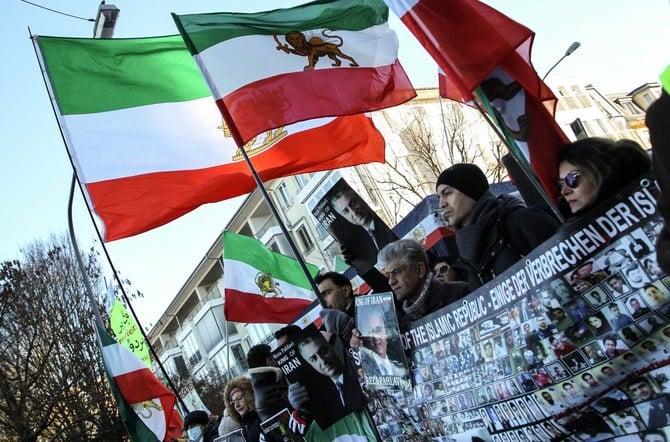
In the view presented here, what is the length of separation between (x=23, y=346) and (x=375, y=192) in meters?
→ 18.1

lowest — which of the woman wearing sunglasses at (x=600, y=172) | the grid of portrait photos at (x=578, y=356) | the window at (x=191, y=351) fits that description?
the grid of portrait photos at (x=578, y=356)

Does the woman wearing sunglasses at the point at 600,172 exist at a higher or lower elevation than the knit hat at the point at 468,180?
lower

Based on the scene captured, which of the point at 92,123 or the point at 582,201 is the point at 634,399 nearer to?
the point at 582,201

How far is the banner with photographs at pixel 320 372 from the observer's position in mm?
4113

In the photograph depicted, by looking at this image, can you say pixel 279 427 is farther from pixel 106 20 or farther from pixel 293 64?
pixel 106 20

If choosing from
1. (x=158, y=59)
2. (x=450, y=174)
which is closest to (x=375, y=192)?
(x=158, y=59)

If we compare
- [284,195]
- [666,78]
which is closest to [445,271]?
[666,78]

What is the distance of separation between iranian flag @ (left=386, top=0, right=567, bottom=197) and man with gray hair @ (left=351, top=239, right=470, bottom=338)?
2.77ft

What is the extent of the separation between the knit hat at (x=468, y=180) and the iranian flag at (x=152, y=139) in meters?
2.88

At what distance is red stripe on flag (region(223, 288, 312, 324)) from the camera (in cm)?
954

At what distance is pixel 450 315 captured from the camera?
3.16 m

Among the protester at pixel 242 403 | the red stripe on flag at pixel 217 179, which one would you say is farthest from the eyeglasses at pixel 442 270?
the protester at pixel 242 403

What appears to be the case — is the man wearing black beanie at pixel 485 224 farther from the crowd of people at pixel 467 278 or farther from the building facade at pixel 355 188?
the building facade at pixel 355 188

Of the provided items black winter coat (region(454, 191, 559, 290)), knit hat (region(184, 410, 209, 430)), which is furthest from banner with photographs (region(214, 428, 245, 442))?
black winter coat (region(454, 191, 559, 290))
